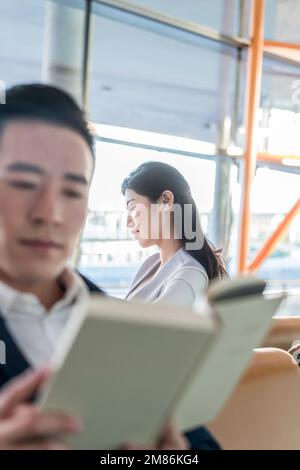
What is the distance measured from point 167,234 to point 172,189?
12 cm

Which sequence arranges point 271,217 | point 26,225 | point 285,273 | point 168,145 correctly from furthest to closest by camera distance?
point 285,273, point 271,217, point 168,145, point 26,225

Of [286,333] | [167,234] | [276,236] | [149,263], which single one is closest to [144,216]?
[167,234]

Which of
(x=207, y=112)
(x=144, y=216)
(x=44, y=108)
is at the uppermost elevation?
(x=207, y=112)

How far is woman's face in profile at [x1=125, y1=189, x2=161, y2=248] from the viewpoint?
1.48 meters

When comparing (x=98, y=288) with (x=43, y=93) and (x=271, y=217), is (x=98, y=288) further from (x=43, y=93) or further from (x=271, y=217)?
(x=271, y=217)

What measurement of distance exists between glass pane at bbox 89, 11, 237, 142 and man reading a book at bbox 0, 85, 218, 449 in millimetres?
3036

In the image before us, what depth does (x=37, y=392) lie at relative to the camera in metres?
0.50

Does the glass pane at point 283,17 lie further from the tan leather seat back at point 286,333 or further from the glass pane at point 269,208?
the tan leather seat back at point 286,333

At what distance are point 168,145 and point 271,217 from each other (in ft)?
3.60

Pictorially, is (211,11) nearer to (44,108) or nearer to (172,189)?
(172,189)

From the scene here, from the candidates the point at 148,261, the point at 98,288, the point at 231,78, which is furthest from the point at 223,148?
the point at 98,288

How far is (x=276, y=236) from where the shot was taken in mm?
3898

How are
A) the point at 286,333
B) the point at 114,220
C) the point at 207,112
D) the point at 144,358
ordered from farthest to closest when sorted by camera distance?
the point at 207,112
the point at 114,220
the point at 286,333
the point at 144,358

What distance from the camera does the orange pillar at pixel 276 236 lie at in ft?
12.3
